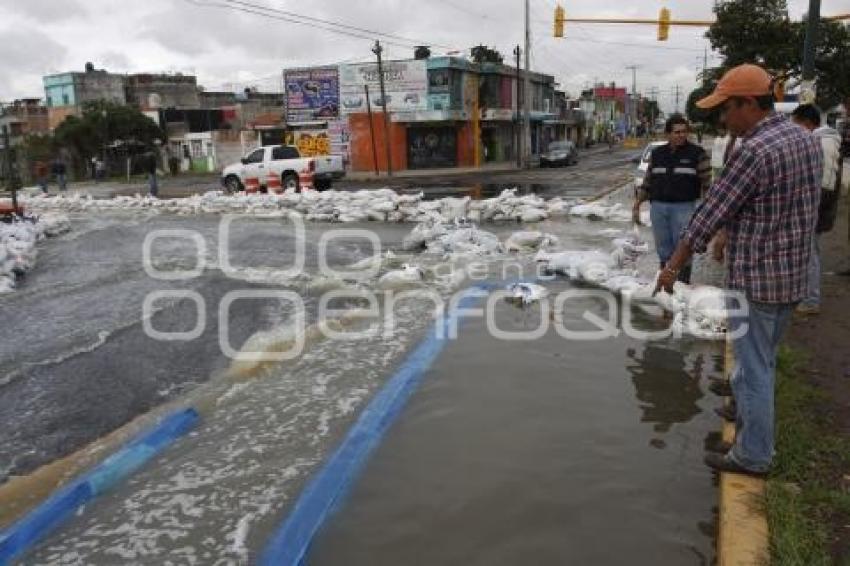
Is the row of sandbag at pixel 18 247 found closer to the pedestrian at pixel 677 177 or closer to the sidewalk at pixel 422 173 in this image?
the pedestrian at pixel 677 177

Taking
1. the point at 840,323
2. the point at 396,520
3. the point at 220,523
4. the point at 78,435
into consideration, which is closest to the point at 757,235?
the point at 396,520

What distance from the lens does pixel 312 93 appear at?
140ft

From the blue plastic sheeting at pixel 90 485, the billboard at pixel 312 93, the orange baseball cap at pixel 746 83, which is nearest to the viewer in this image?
the orange baseball cap at pixel 746 83

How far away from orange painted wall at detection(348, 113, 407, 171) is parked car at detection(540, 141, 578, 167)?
7.92 metres

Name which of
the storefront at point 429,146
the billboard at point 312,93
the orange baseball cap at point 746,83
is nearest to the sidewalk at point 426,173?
the storefront at point 429,146

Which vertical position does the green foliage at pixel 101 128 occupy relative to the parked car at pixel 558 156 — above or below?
above

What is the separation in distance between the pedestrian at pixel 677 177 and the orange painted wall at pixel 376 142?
3592 centimetres

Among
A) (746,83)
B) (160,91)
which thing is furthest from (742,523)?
(160,91)

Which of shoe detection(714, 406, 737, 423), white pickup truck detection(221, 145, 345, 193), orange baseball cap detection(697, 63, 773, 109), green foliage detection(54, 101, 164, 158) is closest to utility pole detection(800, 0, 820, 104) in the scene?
shoe detection(714, 406, 737, 423)

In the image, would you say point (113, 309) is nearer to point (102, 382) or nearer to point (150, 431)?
point (102, 382)

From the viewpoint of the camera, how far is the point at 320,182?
26422 mm

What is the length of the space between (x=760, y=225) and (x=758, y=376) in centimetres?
68

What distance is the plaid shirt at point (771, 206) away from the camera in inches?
124

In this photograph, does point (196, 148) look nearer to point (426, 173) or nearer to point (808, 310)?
point (426, 173)
